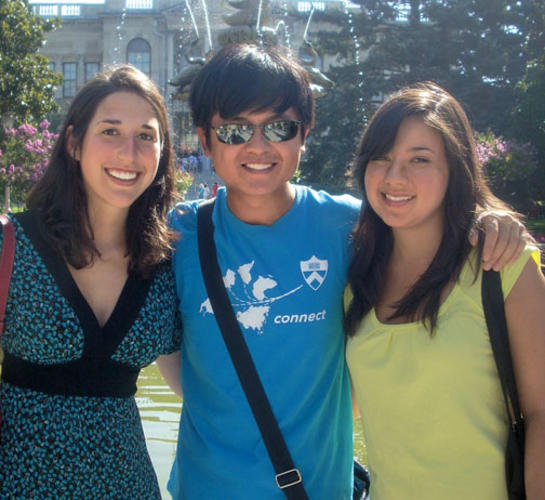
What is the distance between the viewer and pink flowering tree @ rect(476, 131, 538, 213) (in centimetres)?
1855

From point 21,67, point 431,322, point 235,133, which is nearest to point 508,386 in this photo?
point 431,322

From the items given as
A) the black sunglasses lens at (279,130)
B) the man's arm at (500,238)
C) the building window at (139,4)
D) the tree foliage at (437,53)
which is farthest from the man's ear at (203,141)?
the building window at (139,4)

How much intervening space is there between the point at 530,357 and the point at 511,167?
17.6 metres

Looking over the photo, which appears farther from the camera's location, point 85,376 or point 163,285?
point 163,285

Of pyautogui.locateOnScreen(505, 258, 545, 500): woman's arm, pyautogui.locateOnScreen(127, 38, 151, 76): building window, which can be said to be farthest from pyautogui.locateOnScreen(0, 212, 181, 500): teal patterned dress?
pyautogui.locateOnScreen(127, 38, 151, 76): building window

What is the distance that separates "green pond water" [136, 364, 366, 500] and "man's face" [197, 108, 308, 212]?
6.26 ft

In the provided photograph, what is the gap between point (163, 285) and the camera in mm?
2484

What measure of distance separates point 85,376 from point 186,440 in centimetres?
46

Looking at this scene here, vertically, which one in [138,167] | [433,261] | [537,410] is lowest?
[537,410]

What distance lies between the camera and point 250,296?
244 cm

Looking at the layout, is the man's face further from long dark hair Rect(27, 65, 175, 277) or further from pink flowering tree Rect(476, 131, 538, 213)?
pink flowering tree Rect(476, 131, 538, 213)

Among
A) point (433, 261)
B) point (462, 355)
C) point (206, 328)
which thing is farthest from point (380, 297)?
point (206, 328)

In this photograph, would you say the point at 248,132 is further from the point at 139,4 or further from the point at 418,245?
the point at 139,4

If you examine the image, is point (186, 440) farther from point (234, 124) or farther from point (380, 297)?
point (234, 124)
